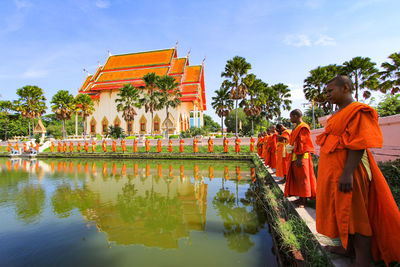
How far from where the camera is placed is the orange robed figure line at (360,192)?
1.61m

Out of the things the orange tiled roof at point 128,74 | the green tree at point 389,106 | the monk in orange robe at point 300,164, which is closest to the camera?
the monk in orange robe at point 300,164

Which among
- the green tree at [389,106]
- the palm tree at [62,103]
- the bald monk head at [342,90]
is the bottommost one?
the bald monk head at [342,90]

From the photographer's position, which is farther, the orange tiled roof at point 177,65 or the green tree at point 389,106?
the orange tiled roof at point 177,65

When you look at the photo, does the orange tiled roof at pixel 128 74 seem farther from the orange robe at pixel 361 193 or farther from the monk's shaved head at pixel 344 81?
the orange robe at pixel 361 193

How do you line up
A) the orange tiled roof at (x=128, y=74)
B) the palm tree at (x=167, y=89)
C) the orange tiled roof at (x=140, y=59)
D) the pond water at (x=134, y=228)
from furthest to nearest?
1. the orange tiled roof at (x=140, y=59)
2. the orange tiled roof at (x=128, y=74)
3. the palm tree at (x=167, y=89)
4. the pond water at (x=134, y=228)

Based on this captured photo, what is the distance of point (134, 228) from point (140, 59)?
3340cm

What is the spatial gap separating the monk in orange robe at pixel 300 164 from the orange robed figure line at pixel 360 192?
4.69 ft

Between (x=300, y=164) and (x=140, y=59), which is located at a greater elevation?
(x=140, y=59)

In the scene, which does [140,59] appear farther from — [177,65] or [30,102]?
[30,102]

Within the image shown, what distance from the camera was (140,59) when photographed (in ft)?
110

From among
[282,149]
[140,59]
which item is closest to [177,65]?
[140,59]

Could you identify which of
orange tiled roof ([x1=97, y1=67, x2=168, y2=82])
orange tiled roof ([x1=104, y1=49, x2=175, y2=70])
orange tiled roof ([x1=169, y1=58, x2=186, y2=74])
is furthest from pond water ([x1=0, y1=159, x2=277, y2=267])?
orange tiled roof ([x1=104, y1=49, x2=175, y2=70])

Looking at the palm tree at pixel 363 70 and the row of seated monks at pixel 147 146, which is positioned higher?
Result: the palm tree at pixel 363 70

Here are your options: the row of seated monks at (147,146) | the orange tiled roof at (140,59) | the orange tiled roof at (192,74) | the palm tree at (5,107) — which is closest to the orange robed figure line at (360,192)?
the row of seated monks at (147,146)
